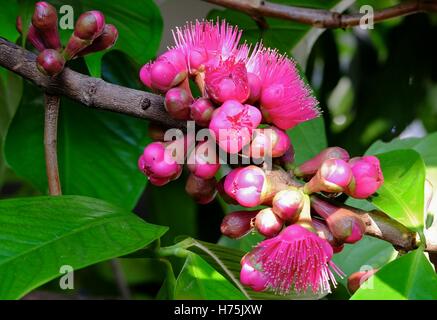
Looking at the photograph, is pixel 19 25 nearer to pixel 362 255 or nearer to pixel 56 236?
pixel 56 236

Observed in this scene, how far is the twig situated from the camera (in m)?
0.90

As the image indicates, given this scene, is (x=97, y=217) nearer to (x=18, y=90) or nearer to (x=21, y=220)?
(x=21, y=220)

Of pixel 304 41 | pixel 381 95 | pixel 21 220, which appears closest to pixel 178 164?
pixel 21 220

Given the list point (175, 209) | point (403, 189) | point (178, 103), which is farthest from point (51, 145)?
point (175, 209)

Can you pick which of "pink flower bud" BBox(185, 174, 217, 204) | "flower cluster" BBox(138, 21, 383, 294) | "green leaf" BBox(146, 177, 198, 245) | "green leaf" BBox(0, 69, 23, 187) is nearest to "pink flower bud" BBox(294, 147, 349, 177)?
"flower cluster" BBox(138, 21, 383, 294)

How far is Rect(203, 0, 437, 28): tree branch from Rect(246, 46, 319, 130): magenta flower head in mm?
352

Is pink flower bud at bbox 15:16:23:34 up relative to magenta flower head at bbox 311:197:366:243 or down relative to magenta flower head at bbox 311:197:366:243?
up

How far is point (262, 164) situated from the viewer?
840 mm

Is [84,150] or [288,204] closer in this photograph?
[288,204]

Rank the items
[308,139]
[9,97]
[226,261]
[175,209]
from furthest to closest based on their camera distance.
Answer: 1. [175,209]
2. [9,97]
3. [308,139]
4. [226,261]

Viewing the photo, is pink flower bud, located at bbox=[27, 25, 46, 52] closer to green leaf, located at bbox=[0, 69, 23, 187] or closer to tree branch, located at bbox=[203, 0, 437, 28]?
tree branch, located at bbox=[203, 0, 437, 28]

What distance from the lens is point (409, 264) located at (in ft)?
2.58

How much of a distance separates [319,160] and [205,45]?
204 mm

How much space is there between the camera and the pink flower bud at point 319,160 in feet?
2.75
